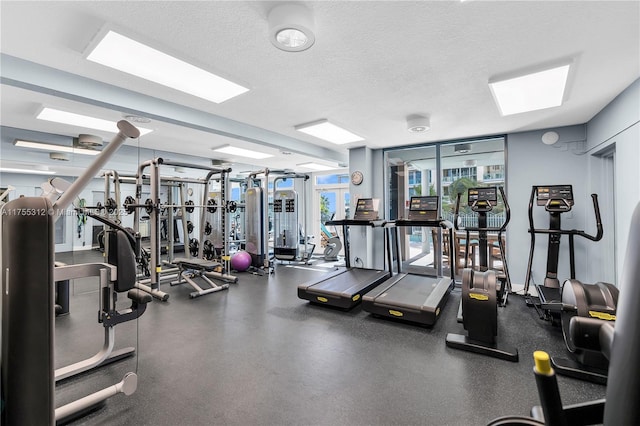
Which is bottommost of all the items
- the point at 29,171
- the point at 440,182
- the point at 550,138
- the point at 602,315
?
the point at 602,315

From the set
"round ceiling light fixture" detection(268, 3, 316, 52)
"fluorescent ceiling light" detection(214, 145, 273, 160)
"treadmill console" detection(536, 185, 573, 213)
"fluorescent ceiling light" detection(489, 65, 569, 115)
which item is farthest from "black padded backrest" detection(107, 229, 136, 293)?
"treadmill console" detection(536, 185, 573, 213)

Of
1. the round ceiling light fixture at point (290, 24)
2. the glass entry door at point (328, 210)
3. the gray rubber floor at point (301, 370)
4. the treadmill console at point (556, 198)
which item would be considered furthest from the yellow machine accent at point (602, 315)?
the glass entry door at point (328, 210)

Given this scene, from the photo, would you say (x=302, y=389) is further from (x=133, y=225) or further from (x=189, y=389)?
(x=133, y=225)

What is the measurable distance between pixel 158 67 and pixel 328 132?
8.81 ft

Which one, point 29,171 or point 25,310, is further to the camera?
point 29,171

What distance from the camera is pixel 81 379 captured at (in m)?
2.23

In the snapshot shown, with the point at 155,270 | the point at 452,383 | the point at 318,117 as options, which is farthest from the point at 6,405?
the point at 318,117

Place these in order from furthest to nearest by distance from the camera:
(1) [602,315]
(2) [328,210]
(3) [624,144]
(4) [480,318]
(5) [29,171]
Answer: (2) [328,210] → (3) [624,144] → (4) [480,318] → (1) [602,315] → (5) [29,171]

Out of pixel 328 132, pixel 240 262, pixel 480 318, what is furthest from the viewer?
pixel 240 262

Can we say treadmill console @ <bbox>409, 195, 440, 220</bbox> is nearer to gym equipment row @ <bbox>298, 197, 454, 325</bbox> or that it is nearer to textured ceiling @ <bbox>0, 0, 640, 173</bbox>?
gym equipment row @ <bbox>298, 197, 454, 325</bbox>

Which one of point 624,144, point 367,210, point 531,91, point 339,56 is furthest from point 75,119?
point 624,144

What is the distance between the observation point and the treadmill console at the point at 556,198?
12.3 ft

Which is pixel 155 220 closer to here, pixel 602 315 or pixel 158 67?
pixel 158 67

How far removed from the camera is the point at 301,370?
2.35 meters
